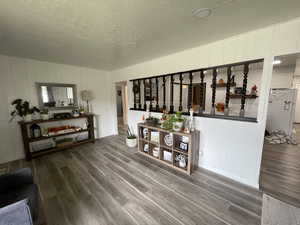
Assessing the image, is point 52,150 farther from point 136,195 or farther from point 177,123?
point 177,123

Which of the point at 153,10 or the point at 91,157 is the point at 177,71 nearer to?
the point at 153,10

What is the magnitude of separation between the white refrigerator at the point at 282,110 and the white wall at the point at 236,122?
3.78 metres

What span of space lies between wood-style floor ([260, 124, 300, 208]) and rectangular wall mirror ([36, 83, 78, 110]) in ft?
15.0

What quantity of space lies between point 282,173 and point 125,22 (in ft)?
11.8

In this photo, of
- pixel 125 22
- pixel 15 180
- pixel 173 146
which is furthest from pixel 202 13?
pixel 15 180

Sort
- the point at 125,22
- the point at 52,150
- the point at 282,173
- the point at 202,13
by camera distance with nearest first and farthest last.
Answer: the point at 202,13, the point at 125,22, the point at 282,173, the point at 52,150

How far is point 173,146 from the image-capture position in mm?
2461

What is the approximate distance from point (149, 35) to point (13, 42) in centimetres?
223

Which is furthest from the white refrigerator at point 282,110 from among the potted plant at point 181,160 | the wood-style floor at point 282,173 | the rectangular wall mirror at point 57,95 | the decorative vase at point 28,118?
the decorative vase at point 28,118

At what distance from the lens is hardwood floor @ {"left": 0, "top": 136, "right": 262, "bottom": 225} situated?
146cm

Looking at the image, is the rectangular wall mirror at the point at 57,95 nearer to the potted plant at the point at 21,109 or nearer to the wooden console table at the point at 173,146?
the potted plant at the point at 21,109

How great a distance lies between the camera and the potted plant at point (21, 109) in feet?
8.85

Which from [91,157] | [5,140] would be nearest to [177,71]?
[91,157]

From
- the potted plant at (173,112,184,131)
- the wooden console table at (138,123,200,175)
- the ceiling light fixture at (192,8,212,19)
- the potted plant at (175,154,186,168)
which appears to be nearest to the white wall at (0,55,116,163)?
the wooden console table at (138,123,200,175)
